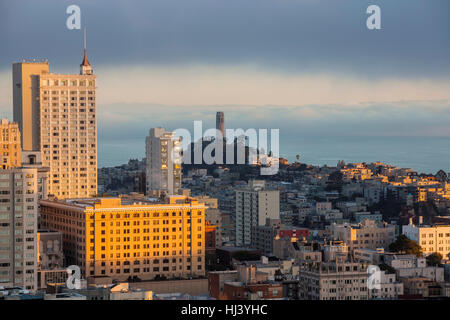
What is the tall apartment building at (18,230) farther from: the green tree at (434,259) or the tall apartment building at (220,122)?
the tall apartment building at (220,122)

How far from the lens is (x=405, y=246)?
40.1m

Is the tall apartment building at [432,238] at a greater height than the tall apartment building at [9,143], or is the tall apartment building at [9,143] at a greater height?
the tall apartment building at [9,143]

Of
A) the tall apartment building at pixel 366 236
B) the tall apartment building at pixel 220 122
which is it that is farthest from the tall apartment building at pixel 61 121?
the tall apartment building at pixel 220 122

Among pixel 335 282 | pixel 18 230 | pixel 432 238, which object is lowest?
pixel 335 282

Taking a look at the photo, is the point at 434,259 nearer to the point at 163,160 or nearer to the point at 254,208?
the point at 254,208

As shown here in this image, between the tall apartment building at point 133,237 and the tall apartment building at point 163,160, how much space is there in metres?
17.4

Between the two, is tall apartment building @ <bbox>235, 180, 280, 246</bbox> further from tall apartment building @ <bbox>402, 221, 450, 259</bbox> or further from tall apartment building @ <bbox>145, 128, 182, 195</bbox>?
tall apartment building @ <bbox>402, 221, 450, 259</bbox>

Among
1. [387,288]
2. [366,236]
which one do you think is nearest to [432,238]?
[366,236]

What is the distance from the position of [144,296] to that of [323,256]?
46.5 ft

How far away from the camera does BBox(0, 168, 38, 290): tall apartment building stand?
100.0 feet

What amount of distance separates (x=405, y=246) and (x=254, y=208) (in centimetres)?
1361

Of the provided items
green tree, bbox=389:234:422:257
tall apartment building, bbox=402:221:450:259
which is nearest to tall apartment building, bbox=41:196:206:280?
green tree, bbox=389:234:422:257

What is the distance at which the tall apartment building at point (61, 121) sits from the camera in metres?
49.3

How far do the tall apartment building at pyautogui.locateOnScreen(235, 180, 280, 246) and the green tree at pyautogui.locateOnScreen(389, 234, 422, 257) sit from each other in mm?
11435
